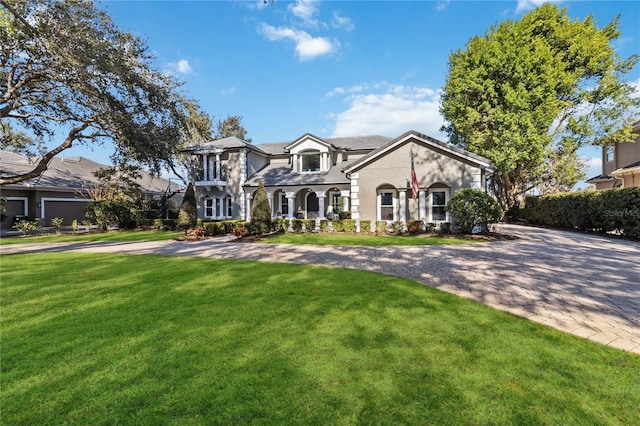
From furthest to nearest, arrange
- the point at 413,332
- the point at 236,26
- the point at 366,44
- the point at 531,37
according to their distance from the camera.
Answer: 1. the point at 531,37
2. the point at 366,44
3. the point at 236,26
4. the point at 413,332

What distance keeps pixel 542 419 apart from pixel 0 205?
85.2 ft

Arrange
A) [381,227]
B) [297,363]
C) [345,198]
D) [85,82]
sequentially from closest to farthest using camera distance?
[297,363], [85,82], [381,227], [345,198]

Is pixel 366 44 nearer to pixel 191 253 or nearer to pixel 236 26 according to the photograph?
pixel 236 26

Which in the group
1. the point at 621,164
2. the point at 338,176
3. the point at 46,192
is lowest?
the point at 46,192

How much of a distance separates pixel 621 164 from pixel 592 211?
1321cm

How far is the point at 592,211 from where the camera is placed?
16453 mm

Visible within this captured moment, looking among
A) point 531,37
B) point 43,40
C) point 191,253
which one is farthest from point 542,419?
point 531,37

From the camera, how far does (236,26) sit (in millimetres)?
14352

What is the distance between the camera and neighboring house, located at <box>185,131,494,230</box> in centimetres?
1780

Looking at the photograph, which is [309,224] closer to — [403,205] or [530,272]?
[403,205]

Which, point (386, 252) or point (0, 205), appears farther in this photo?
point (0, 205)

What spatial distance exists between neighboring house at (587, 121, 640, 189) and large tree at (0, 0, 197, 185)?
28.5 m

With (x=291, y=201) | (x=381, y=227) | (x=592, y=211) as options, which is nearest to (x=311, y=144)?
(x=291, y=201)

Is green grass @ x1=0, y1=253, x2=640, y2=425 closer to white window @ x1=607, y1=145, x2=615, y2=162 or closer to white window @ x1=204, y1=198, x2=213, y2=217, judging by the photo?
white window @ x1=204, y1=198, x2=213, y2=217
